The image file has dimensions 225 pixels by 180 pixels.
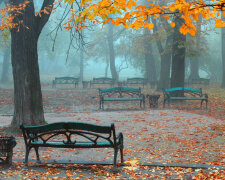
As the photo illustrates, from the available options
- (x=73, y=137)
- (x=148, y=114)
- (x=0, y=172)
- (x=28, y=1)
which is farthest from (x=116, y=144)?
(x=148, y=114)

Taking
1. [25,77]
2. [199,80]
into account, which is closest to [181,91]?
[25,77]

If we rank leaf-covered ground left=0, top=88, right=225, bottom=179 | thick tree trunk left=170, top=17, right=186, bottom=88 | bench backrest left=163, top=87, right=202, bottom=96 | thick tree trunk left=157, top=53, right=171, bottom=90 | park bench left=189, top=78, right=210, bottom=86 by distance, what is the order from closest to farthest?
leaf-covered ground left=0, top=88, right=225, bottom=179
bench backrest left=163, top=87, right=202, bottom=96
thick tree trunk left=170, top=17, right=186, bottom=88
thick tree trunk left=157, top=53, right=171, bottom=90
park bench left=189, top=78, right=210, bottom=86

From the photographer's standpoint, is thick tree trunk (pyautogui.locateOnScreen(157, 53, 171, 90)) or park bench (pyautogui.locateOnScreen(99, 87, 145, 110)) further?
thick tree trunk (pyautogui.locateOnScreen(157, 53, 171, 90))

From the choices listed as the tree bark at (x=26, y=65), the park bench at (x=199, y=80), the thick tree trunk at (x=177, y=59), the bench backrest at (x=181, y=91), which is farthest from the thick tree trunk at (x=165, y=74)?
the tree bark at (x=26, y=65)

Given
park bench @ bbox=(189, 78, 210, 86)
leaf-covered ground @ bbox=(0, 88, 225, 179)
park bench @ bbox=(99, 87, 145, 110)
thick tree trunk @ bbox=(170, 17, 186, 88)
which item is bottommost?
leaf-covered ground @ bbox=(0, 88, 225, 179)

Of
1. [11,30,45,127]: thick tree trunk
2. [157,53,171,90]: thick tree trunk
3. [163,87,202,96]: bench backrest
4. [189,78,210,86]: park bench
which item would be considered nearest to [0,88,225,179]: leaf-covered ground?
[11,30,45,127]: thick tree trunk

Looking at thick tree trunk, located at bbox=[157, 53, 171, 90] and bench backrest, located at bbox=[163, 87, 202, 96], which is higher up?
thick tree trunk, located at bbox=[157, 53, 171, 90]

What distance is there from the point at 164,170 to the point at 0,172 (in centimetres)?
244

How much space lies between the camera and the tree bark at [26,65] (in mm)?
8461

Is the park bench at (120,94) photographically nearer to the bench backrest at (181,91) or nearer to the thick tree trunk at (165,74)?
the bench backrest at (181,91)

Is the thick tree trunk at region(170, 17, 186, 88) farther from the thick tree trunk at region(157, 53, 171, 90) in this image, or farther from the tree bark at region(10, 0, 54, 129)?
the tree bark at region(10, 0, 54, 129)

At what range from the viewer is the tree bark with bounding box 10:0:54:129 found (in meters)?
8.46

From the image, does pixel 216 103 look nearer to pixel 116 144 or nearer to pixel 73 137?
pixel 73 137

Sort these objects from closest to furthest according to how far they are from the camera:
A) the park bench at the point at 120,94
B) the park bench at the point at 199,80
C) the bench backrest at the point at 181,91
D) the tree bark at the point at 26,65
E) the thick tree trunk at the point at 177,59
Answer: the tree bark at the point at 26,65 < the park bench at the point at 120,94 < the bench backrest at the point at 181,91 < the thick tree trunk at the point at 177,59 < the park bench at the point at 199,80
